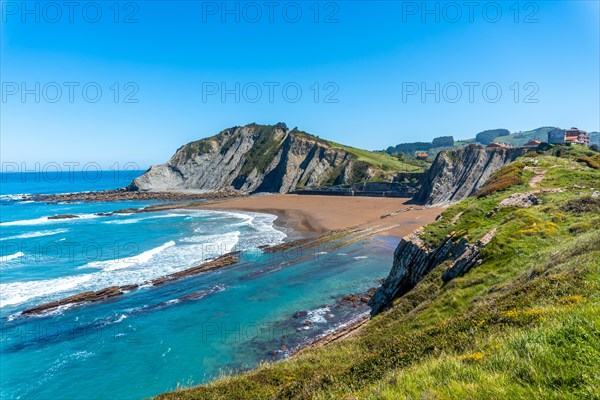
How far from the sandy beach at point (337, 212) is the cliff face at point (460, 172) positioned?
22.2ft

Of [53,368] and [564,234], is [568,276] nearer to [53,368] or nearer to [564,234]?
[564,234]

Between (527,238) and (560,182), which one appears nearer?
(527,238)

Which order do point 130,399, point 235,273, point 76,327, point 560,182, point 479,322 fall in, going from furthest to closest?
→ point 235,273 → point 560,182 → point 76,327 → point 130,399 → point 479,322

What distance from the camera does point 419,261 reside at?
76.3ft

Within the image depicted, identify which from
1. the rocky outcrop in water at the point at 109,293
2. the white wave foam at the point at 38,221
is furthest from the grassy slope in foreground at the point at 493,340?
the white wave foam at the point at 38,221

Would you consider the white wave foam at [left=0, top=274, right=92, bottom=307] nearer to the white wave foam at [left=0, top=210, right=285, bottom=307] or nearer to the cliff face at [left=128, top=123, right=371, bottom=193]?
the white wave foam at [left=0, top=210, right=285, bottom=307]

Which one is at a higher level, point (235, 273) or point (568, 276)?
point (568, 276)

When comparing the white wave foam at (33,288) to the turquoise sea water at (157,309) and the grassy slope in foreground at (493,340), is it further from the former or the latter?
the grassy slope in foreground at (493,340)

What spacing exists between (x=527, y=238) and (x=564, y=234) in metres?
1.69

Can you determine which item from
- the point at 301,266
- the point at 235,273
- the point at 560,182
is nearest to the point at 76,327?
the point at 235,273

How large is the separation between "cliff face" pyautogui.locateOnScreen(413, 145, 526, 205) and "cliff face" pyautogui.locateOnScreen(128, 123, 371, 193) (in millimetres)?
29604

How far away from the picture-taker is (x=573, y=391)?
4262 millimetres

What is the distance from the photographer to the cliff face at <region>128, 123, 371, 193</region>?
450 ft

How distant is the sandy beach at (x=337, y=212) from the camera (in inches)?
2648
